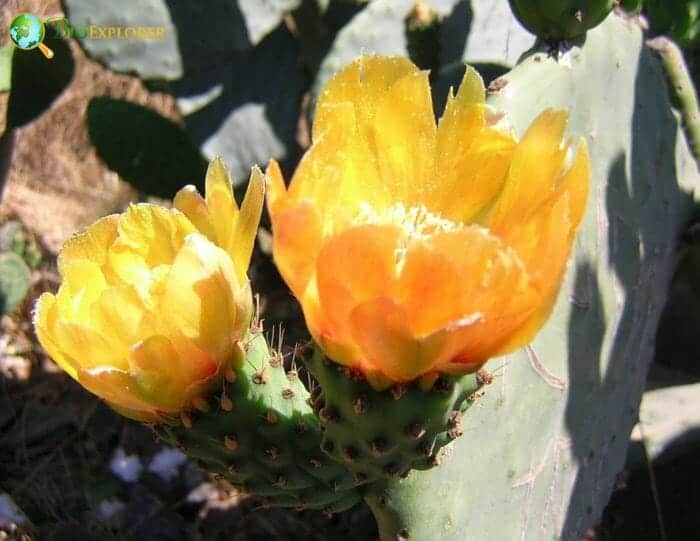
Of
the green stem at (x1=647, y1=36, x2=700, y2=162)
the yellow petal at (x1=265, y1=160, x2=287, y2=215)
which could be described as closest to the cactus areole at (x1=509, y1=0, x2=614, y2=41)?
the green stem at (x1=647, y1=36, x2=700, y2=162)

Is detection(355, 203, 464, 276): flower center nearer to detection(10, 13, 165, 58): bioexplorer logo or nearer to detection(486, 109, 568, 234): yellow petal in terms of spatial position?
detection(486, 109, 568, 234): yellow petal

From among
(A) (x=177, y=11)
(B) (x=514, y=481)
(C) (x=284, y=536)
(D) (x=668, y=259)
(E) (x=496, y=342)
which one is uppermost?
(E) (x=496, y=342)

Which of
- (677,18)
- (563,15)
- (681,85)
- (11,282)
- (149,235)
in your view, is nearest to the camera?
(149,235)

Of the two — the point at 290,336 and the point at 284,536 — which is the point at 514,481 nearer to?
the point at 284,536

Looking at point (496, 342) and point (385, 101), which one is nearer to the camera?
point (496, 342)

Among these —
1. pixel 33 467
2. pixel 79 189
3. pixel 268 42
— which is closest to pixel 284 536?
pixel 33 467

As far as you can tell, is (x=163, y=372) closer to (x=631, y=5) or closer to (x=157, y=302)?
(x=157, y=302)

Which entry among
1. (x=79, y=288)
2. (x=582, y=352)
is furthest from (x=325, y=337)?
(x=582, y=352)

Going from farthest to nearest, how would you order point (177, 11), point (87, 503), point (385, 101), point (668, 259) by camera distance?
point (87, 503) → point (177, 11) → point (668, 259) → point (385, 101)
